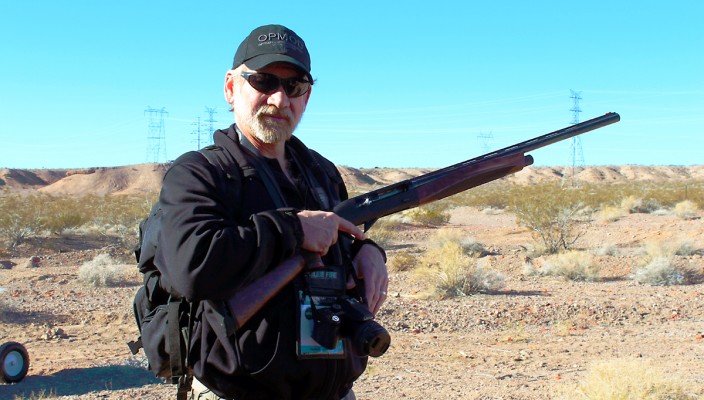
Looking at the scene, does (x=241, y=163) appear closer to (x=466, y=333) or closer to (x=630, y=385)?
(x=630, y=385)

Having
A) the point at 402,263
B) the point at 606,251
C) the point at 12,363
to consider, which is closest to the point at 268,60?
the point at 12,363

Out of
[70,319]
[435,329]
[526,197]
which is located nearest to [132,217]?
[526,197]

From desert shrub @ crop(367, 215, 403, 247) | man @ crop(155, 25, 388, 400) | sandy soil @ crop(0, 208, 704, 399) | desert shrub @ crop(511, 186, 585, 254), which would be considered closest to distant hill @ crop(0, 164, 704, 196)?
desert shrub @ crop(367, 215, 403, 247)

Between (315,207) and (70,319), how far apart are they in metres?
8.85

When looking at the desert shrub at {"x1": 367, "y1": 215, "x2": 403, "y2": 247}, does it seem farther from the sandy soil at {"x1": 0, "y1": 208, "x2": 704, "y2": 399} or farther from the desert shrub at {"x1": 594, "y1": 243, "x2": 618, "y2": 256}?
the desert shrub at {"x1": 594, "y1": 243, "x2": 618, "y2": 256}

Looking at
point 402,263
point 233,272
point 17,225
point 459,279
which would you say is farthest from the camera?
point 17,225

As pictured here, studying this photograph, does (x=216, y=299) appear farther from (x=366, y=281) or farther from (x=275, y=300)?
(x=366, y=281)

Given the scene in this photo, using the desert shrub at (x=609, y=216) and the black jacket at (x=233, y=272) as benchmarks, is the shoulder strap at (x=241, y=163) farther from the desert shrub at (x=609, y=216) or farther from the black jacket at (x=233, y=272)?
the desert shrub at (x=609, y=216)

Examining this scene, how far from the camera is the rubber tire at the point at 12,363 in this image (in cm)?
668

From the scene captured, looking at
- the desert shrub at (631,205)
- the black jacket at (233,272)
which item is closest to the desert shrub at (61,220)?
the desert shrub at (631,205)

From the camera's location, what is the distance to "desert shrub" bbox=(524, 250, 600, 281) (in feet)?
42.9

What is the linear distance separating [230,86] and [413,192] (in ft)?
3.28

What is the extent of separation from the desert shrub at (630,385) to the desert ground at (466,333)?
0.53 feet

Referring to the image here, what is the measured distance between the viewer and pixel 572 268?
13094 mm
